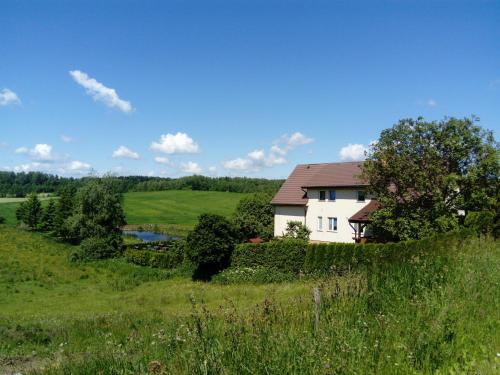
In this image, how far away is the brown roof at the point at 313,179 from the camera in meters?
Result: 36.8

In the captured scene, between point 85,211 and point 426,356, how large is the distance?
42.0 meters

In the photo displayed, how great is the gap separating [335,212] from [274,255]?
11.5 m

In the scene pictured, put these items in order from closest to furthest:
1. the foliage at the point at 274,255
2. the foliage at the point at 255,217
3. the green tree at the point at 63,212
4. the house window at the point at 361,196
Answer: the foliage at the point at 274,255 → the house window at the point at 361,196 → the foliage at the point at 255,217 → the green tree at the point at 63,212


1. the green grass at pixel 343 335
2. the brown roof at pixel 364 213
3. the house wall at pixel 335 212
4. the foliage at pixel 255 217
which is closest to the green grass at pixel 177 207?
the foliage at pixel 255 217

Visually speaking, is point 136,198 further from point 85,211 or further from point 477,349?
point 477,349

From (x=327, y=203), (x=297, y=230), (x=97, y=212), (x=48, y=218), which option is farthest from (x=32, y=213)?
(x=327, y=203)

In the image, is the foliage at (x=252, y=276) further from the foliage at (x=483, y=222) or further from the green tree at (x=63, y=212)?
the green tree at (x=63, y=212)

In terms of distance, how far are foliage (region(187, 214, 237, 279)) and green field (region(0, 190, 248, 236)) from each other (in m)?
39.6

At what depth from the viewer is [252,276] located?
26.2 meters

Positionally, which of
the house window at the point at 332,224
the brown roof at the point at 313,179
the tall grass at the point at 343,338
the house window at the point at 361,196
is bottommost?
the house window at the point at 332,224

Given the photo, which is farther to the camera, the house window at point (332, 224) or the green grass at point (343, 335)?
the house window at point (332, 224)

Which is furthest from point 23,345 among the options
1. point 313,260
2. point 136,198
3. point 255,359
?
point 136,198

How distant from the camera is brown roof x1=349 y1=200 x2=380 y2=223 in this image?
103ft

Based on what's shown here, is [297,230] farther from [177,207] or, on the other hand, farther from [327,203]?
[177,207]
